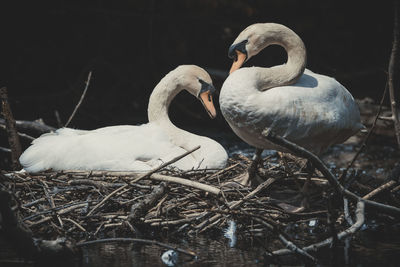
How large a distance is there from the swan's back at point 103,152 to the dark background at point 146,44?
17.0ft

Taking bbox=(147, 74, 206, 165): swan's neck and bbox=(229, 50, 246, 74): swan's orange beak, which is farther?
bbox=(147, 74, 206, 165): swan's neck

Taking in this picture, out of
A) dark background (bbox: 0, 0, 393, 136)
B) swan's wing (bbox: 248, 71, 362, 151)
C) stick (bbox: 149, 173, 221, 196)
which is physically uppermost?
swan's wing (bbox: 248, 71, 362, 151)

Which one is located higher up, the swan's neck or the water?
the swan's neck

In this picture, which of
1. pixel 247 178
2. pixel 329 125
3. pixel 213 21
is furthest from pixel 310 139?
pixel 213 21

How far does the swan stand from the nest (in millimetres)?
420

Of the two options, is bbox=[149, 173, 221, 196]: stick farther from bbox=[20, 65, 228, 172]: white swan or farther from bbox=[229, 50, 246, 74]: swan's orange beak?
bbox=[229, 50, 246, 74]: swan's orange beak

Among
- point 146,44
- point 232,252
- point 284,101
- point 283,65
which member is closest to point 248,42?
point 283,65

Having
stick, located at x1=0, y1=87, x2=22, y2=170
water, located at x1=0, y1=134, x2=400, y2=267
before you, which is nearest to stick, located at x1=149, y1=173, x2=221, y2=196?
water, located at x1=0, y1=134, x2=400, y2=267

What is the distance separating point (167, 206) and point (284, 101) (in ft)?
4.58

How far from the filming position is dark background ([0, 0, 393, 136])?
1266 cm

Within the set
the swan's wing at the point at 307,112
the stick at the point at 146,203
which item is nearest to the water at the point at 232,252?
the stick at the point at 146,203

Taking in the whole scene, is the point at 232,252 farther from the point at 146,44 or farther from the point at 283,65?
the point at 146,44

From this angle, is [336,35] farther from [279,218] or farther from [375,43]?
[279,218]

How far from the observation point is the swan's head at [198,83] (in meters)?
7.30
